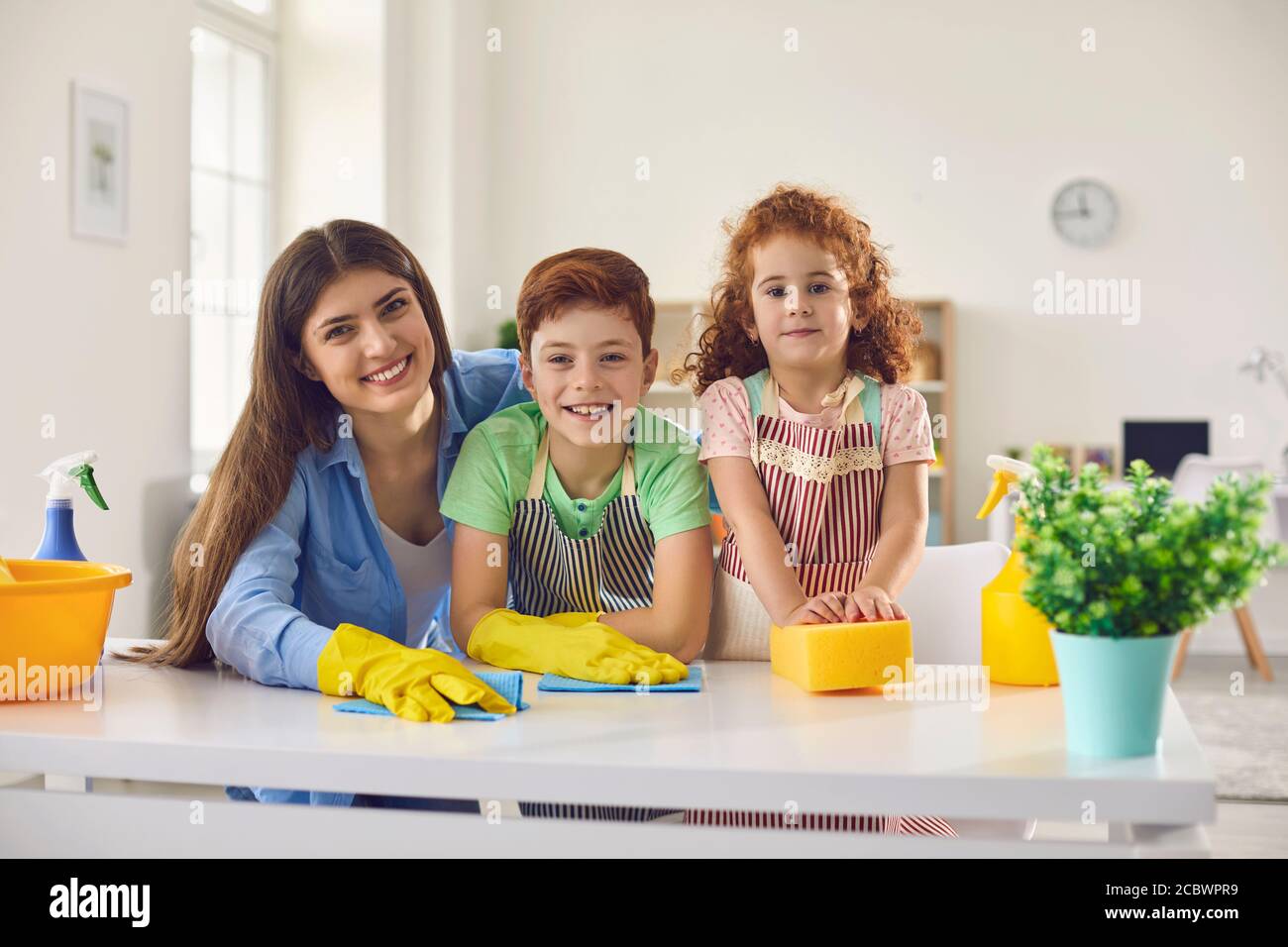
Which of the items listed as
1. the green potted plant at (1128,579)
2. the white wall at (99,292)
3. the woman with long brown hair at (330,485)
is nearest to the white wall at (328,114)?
the white wall at (99,292)

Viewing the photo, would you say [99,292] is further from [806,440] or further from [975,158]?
[975,158]

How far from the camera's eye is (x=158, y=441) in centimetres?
353

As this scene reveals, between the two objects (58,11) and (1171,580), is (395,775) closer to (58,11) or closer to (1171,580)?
(1171,580)

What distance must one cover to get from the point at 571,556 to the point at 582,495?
0.26ft

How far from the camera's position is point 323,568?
60.7 inches

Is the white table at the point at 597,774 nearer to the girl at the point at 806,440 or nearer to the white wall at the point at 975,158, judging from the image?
the girl at the point at 806,440

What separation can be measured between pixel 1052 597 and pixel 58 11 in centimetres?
313

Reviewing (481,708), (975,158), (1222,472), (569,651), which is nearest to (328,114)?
(975,158)

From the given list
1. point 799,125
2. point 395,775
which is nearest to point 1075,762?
point 395,775

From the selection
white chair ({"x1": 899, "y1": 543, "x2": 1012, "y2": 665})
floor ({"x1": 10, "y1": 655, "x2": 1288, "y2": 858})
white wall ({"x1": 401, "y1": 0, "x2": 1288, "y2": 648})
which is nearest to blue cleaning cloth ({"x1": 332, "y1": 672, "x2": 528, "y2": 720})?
white chair ({"x1": 899, "y1": 543, "x2": 1012, "y2": 665})

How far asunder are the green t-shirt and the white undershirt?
16 centimetres

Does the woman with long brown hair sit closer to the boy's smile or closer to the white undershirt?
the white undershirt

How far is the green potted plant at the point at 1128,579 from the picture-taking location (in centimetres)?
91
